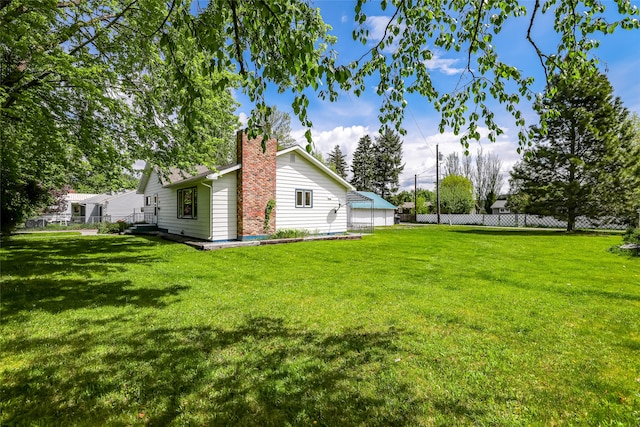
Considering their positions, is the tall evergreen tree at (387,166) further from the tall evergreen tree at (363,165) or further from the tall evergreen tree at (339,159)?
the tall evergreen tree at (339,159)

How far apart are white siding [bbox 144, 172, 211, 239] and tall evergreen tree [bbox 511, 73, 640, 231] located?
20.5 meters

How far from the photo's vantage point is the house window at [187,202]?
1541cm

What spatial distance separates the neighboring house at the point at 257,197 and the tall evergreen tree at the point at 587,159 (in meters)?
14.4

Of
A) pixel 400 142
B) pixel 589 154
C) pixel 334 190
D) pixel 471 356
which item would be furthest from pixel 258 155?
pixel 400 142

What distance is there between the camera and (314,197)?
55.3 ft

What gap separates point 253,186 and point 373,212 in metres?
21.9

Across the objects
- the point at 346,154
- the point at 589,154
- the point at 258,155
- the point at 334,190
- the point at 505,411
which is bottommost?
the point at 505,411

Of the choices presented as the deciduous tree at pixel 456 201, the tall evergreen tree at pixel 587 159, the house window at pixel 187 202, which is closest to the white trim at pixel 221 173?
the house window at pixel 187 202

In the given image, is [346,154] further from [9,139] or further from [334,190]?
[9,139]

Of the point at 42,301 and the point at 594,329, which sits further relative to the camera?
the point at 42,301

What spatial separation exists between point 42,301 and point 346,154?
51165 mm

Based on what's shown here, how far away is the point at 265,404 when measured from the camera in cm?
257

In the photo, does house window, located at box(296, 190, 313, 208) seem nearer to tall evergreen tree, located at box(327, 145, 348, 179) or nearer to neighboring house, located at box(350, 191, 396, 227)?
neighboring house, located at box(350, 191, 396, 227)

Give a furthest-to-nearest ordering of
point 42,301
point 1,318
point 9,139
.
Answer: point 9,139 < point 42,301 < point 1,318
